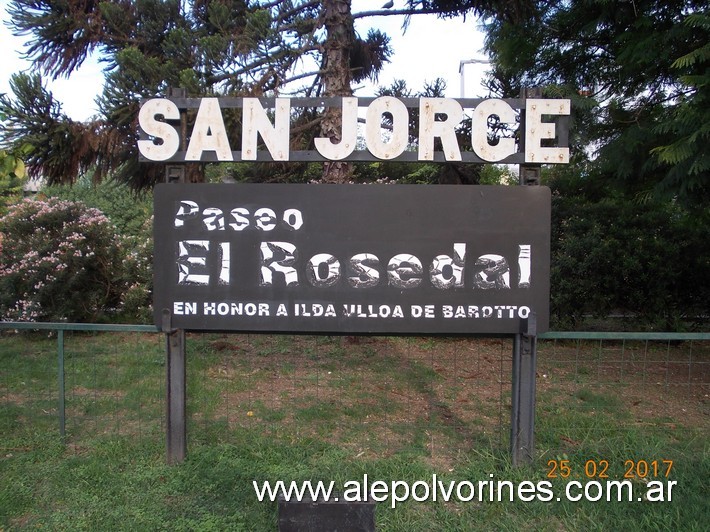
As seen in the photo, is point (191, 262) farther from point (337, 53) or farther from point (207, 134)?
point (337, 53)

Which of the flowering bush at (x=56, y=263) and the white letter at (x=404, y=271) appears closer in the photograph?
the white letter at (x=404, y=271)

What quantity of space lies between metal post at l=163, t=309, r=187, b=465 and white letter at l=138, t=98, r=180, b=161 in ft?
4.47

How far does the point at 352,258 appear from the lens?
164 inches

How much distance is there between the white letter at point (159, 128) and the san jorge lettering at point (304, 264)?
42 centimetres

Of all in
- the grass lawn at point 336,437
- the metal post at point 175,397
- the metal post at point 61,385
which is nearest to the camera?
the grass lawn at point 336,437

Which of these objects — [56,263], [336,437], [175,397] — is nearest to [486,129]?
[336,437]

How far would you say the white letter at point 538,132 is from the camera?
4.11 m

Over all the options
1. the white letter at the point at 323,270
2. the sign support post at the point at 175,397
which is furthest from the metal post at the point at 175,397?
the white letter at the point at 323,270

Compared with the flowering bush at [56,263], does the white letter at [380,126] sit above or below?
above

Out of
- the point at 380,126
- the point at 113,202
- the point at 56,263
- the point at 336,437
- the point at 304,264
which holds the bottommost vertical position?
the point at 336,437

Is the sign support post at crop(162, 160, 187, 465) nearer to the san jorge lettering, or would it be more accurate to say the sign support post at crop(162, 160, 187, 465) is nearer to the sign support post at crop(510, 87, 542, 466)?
the san jorge lettering

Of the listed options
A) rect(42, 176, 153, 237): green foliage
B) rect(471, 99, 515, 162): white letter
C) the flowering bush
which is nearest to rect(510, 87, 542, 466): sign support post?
rect(471, 99, 515, 162): white letter

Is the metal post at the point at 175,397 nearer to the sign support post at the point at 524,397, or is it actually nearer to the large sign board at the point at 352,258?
the large sign board at the point at 352,258

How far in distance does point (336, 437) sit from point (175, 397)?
4.65 ft
